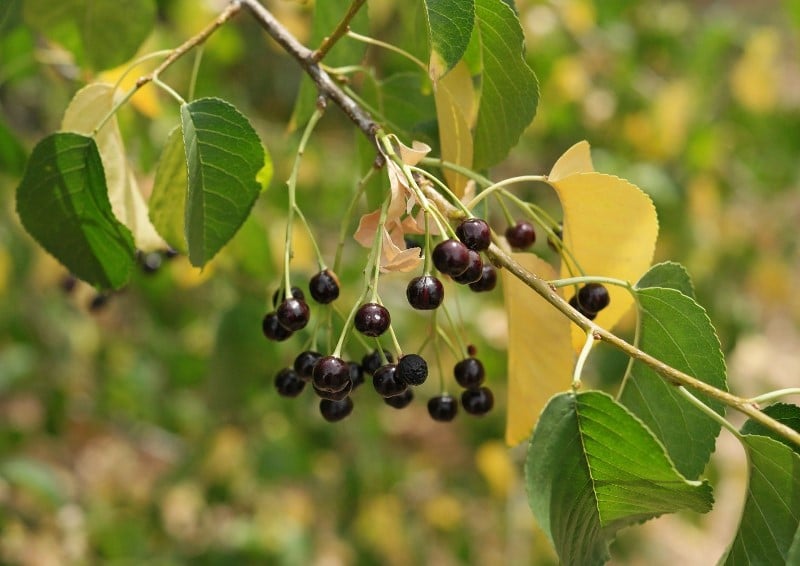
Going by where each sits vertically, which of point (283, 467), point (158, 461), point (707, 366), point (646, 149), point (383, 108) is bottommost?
point (158, 461)

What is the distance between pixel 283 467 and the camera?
7.62 feet

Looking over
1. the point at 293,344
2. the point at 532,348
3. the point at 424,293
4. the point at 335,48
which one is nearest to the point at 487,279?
the point at 532,348

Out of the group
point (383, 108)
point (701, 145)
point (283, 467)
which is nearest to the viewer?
point (383, 108)

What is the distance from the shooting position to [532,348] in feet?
3.07

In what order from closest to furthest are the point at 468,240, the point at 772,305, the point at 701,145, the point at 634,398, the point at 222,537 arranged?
the point at 468,240, the point at 634,398, the point at 222,537, the point at 701,145, the point at 772,305

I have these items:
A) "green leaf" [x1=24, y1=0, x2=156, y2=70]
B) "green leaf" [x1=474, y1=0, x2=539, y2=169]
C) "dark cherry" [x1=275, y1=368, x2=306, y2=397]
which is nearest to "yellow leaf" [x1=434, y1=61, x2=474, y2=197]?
"green leaf" [x1=474, y1=0, x2=539, y2=169]

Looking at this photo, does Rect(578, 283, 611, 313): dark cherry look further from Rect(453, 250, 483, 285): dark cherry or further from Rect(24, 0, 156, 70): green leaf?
Rect(24, 0, 156, 70): green leaf

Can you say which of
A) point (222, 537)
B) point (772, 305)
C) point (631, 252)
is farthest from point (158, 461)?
point (631, 252)

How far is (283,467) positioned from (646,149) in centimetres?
153

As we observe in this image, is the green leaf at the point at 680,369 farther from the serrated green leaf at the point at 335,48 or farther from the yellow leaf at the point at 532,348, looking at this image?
the serrated green leaf at the point at 335,48

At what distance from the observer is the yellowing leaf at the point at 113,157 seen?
1.01 meters

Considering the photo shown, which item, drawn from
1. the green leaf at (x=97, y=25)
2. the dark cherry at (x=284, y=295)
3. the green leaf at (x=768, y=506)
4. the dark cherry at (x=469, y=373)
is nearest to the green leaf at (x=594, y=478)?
the green leaf at (x=768, y=506)

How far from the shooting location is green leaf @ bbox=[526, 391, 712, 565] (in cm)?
75

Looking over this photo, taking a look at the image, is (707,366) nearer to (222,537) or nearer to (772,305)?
(222,537)
